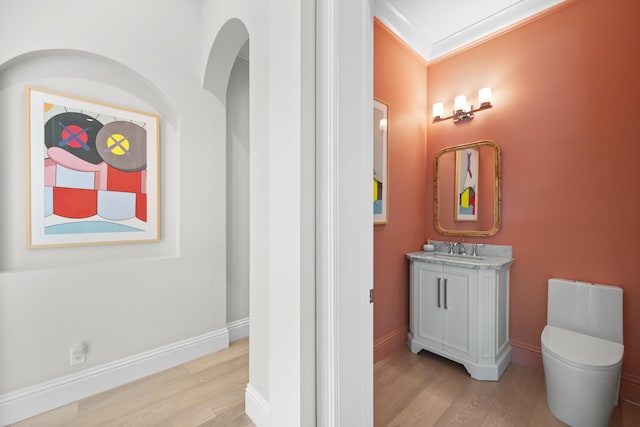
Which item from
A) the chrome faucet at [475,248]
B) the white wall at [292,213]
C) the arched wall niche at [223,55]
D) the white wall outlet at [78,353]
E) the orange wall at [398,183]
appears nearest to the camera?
the white wall at [292,213]

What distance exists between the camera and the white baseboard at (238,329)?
256 cm

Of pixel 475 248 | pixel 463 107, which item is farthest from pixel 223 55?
pixel 475 248

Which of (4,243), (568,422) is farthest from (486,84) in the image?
(4,243)

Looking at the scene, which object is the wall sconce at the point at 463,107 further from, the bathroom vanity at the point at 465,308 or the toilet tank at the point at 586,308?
the toilet tank at the point at 586,308

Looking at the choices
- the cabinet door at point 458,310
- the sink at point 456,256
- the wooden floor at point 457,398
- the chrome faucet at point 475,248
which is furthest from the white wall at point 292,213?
the chrome faucet at point 475,248

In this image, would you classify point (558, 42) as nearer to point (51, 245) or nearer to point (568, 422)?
point (568, 422)

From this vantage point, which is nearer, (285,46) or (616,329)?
(285,46)

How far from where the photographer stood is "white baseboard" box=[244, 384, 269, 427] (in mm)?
1446

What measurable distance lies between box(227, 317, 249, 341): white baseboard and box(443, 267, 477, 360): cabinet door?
181cm

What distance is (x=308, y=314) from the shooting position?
3.41 feet

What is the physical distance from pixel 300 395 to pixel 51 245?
1811 mm

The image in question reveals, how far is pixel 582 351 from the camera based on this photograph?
1.58 meters

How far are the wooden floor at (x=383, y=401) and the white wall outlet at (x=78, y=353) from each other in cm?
25

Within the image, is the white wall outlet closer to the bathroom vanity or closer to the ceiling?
the bathroom vanity
